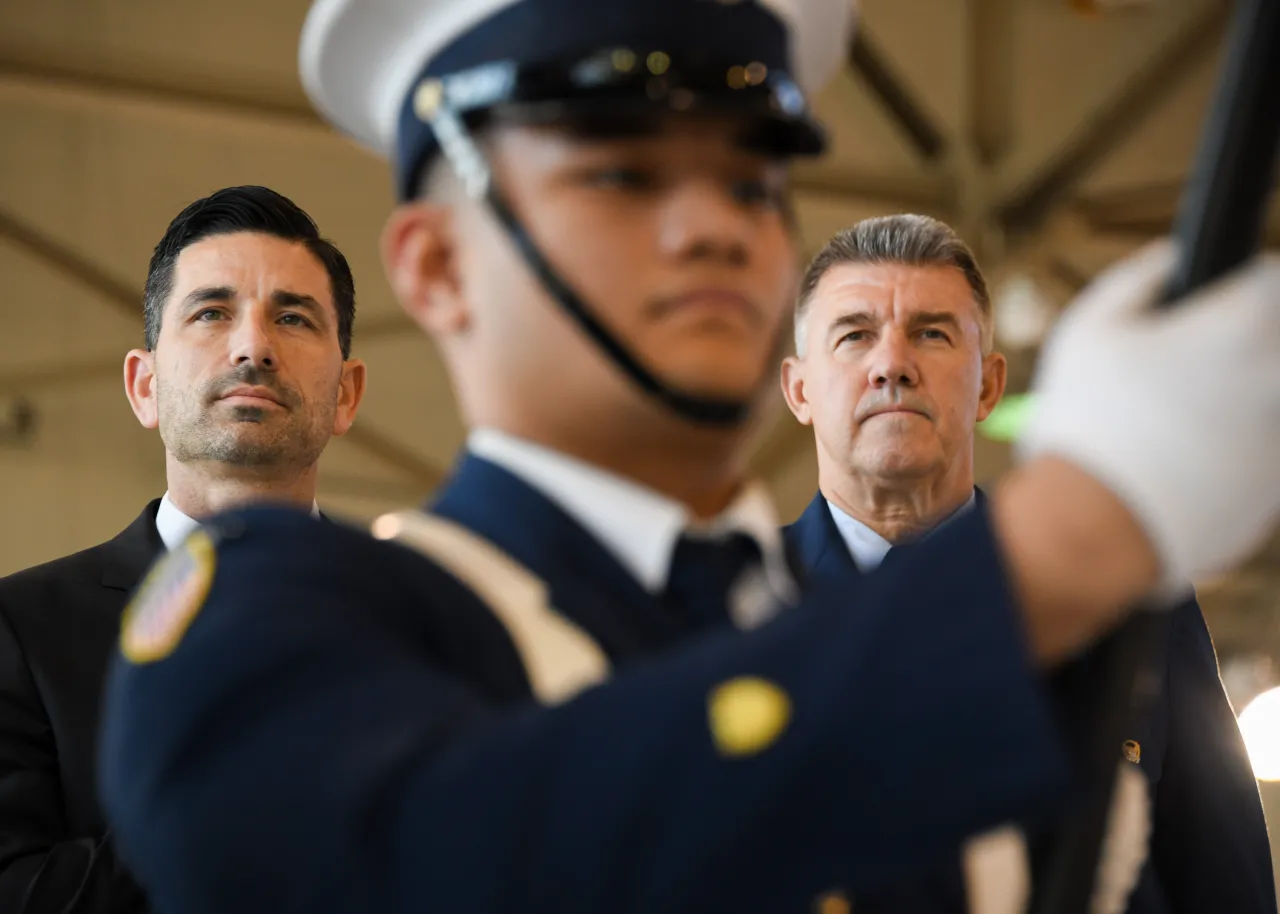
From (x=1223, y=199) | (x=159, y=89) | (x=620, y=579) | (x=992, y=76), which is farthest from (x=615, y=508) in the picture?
(x=992, y=76)

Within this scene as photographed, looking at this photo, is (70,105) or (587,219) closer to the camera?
(587,219)

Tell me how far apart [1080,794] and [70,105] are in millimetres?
6683

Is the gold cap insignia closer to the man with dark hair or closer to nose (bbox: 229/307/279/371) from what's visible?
the man with dark hair

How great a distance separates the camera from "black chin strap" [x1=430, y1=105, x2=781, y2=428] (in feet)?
3.55

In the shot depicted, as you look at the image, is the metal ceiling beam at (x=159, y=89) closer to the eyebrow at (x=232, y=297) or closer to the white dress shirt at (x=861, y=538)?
the eyebrow at (x=232, y=297)

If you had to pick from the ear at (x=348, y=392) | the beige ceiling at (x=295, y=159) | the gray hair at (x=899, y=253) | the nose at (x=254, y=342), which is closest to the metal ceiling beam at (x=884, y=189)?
the beige ceiling at (x=295, y=159)

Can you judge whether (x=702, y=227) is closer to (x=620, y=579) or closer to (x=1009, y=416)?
(x=620, y=579)

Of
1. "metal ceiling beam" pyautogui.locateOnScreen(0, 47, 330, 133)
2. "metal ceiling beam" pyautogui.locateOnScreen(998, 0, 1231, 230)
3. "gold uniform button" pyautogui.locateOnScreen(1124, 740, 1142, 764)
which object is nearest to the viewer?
"gold uniform button" pyautogui.locateOnScreen(1124, 740, 1142, 764)

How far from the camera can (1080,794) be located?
91 cm

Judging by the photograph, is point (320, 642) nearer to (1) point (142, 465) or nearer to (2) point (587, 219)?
(2) point (587, 219)

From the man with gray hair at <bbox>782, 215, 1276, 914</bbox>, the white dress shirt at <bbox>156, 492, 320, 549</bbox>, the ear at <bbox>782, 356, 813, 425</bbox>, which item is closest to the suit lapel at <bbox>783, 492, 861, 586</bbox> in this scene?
the man with gray hair at <bbox>782, 215, 1276, 914</bbox>

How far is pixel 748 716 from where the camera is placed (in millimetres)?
858

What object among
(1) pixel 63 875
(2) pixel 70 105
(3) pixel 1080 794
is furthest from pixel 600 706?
(2) pixel 70 105

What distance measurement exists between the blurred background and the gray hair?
4.95m
